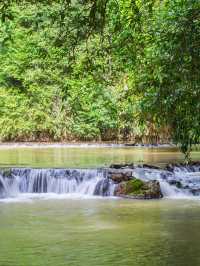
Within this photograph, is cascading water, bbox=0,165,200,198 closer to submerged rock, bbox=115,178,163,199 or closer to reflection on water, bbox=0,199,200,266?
submerged rock, bbox=115,178,163,199

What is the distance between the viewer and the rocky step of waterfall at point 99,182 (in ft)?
57.4

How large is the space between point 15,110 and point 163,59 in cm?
3823

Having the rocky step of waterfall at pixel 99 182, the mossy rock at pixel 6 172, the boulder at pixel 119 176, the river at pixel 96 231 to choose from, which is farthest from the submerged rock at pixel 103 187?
the mossy rock at pixel 6 172

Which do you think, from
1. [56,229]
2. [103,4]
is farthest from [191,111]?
[56,229]

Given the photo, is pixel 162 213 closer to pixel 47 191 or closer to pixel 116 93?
pixel 47 191

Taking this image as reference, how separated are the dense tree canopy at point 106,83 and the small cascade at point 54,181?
2088 mm

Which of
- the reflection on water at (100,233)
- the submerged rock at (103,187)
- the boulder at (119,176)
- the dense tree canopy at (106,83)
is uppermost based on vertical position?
the dense tree canopy at (106,83)

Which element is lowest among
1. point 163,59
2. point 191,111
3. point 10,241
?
point 10,241

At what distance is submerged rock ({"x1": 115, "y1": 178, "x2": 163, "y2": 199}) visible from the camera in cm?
1691

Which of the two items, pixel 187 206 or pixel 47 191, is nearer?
pixel 187 206

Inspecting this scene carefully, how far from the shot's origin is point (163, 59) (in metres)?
8.57

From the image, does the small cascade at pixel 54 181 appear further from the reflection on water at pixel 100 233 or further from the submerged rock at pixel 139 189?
the reflection on water at pixel 100 233

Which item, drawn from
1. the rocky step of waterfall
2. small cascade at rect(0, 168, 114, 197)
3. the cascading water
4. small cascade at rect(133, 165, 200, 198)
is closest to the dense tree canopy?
the rocky step of waterfall

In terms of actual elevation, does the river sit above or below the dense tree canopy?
below
